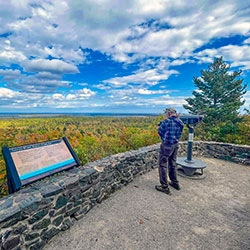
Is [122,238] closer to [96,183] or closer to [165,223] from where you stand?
[165,223]

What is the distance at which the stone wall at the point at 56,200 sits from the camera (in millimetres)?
1908

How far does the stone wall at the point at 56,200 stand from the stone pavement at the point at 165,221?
0.62ft

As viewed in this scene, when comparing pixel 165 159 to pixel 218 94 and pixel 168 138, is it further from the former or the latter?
pixel 218 94

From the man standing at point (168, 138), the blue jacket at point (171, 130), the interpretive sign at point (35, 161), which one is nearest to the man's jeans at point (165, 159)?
the man standing at point (168, 138)

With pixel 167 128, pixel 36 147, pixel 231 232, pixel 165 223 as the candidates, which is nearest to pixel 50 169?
pixel 36 147

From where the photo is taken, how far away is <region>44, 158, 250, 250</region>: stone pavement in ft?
7.66

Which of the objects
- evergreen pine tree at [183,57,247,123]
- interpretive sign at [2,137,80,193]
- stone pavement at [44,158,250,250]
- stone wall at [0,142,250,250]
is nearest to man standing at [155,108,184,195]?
stone pavement at [44,158,250,250]

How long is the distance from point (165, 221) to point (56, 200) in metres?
2.00

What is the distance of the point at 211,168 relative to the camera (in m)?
5.51

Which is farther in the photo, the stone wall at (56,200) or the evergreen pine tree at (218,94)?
the evergreen pine tree at (218,94)

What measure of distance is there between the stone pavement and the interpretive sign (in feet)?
3.47

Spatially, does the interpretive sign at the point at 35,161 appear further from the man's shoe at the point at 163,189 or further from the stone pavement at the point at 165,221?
the man's shoe at the point at 163,189

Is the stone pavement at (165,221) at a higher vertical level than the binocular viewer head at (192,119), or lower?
lower

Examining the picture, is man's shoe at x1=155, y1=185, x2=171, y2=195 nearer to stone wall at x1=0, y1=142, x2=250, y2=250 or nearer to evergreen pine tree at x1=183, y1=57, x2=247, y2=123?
stone wall at x1=0, y1=142, x2=250, y2=250
